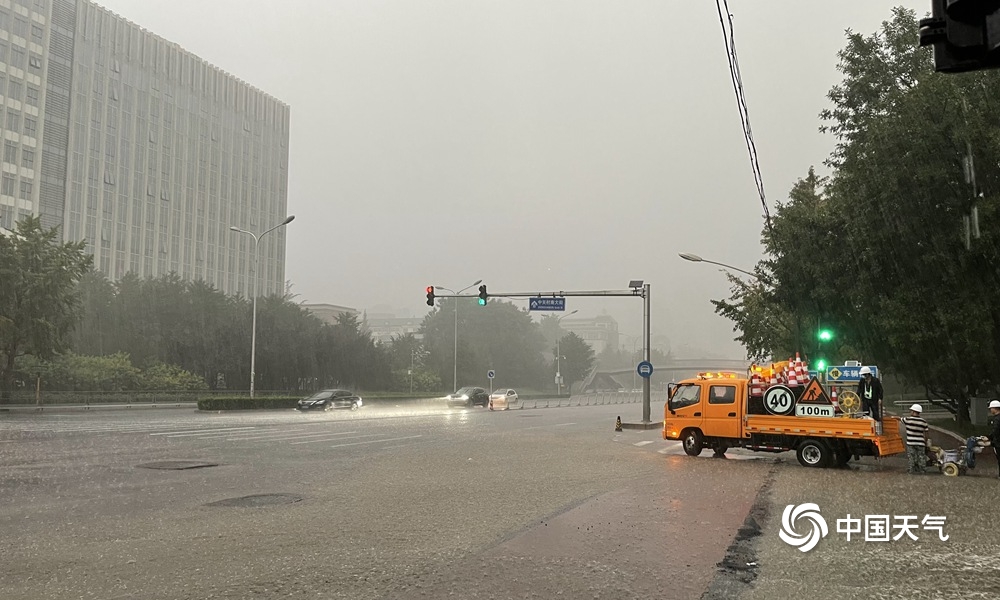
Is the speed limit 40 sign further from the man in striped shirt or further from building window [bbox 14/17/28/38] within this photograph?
building window [bbox 14/17/28/38]

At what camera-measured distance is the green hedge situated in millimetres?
→ 42875

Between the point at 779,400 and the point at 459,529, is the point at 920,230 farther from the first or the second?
the point at 459,529

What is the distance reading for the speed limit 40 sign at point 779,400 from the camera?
17.2m

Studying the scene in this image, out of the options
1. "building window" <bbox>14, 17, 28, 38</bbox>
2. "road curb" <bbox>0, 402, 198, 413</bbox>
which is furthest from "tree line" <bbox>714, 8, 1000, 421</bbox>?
"building window" <bbox>14, 17, 28, 38</bbox>

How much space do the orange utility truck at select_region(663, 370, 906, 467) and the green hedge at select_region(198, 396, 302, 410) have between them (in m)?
30.8

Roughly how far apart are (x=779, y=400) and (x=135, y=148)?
101m

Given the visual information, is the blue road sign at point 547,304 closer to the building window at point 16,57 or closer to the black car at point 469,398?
the black car at point 469,398

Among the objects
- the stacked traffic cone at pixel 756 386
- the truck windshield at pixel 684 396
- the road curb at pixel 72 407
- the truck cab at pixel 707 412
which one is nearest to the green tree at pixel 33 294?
the road curb at pixel 72 407

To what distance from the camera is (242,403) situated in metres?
44.3

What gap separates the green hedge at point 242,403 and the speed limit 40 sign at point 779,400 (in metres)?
33.7

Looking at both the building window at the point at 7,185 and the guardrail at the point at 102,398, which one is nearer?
the guardrail at the point at 102,398

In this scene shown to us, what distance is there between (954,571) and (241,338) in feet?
218

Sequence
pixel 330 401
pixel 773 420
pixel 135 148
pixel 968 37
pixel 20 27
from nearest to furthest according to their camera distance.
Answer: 1. pixel 968 37
2. pixel 773 420
3. pixel 330 401
4. pixel 20 27
5. pixel 135 148

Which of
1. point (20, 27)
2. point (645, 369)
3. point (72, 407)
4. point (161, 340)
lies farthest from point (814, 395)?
point (20, 27)
